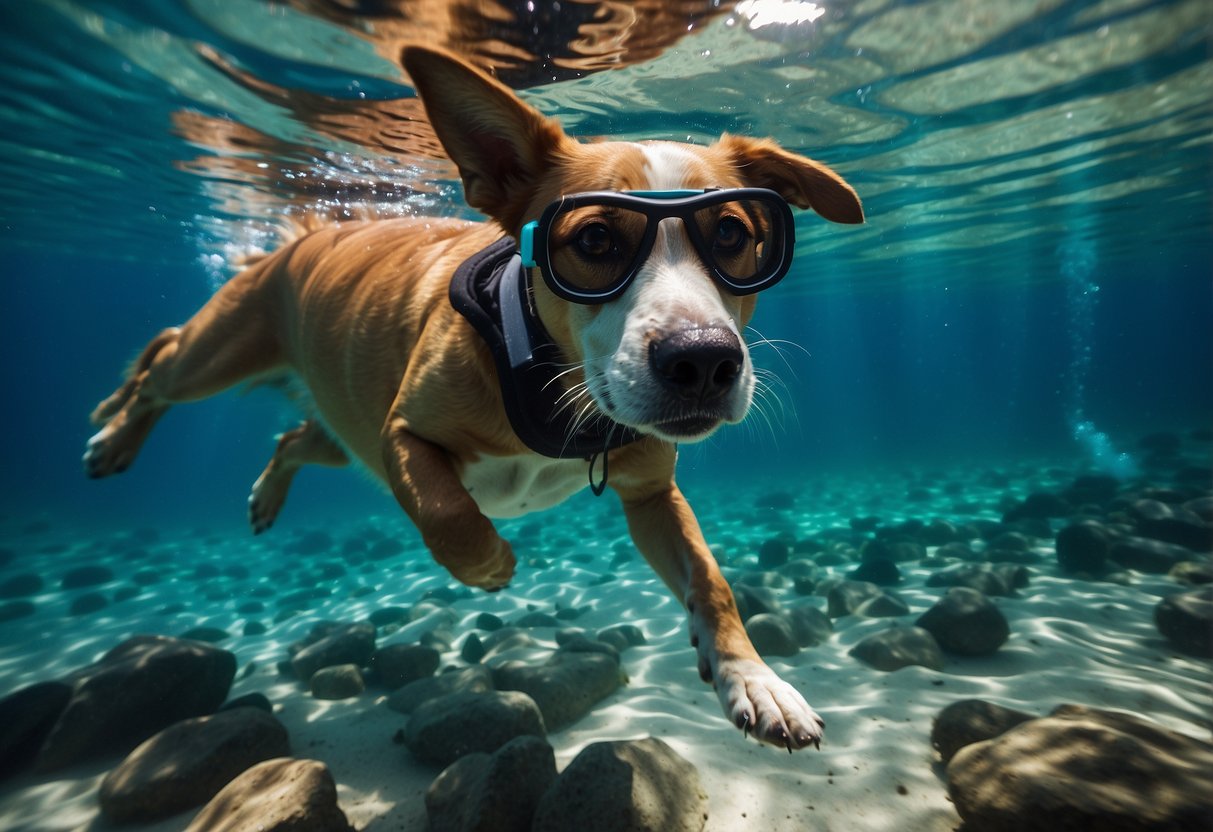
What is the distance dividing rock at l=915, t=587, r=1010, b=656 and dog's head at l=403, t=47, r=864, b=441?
4.45 meters

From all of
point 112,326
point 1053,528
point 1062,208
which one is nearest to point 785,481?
point 1062,208

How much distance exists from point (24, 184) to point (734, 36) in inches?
602

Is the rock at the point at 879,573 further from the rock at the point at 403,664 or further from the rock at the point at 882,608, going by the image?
the rock at the point at 403,664

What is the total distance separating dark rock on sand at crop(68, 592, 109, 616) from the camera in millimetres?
10297

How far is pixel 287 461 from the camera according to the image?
502 centimetres

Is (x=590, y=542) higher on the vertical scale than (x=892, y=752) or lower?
lower

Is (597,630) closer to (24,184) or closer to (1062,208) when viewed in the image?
(24,184)

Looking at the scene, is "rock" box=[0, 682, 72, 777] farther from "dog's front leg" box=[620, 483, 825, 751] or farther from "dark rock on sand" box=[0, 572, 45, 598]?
"dark rock on sand" box=[0, 572, 45, 598]

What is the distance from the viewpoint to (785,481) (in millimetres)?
26406

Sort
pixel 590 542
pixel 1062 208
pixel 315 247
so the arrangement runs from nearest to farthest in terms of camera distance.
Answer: pixel 315 247
pixel 590 542
pixel 1062 208

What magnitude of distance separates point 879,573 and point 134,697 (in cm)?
841

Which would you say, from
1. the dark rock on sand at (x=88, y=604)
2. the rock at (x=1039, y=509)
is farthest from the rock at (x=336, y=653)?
the rock at (x=1039, y=509)

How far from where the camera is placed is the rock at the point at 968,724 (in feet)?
11.2

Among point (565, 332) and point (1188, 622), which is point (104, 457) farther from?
point (1188, 622)
